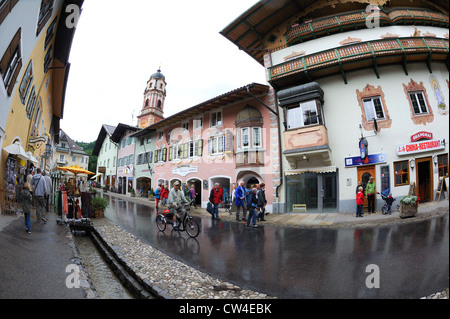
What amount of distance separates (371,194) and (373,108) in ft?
2.10

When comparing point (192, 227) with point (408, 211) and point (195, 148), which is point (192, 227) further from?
point (195, 148)

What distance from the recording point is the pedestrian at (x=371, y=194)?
1.51 metres

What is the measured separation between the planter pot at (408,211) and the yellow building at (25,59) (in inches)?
103

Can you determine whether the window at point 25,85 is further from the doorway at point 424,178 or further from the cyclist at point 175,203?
the doorway at point 424,178

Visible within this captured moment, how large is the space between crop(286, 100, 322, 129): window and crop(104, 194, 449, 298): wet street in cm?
102

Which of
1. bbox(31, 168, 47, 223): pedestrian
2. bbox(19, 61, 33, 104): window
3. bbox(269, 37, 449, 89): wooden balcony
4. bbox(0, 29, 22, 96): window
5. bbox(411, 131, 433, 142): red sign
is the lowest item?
bbox(31, 168, 47, 223): pedestrian

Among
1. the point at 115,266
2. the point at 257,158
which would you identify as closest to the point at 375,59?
the point at 115,266

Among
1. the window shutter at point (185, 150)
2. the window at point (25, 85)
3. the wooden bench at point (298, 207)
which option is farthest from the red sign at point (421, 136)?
the window shutter at point (185, 150)

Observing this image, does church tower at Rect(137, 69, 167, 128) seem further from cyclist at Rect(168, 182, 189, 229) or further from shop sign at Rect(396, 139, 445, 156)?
shop sign at Rect(396, 139, 445, 156)

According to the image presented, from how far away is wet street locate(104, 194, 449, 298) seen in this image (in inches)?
35.2

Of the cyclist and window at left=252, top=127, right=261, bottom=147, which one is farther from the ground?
window at left=252, top=127, right=261, bottom=147

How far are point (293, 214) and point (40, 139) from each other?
536 inches

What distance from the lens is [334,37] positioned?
2.08 m

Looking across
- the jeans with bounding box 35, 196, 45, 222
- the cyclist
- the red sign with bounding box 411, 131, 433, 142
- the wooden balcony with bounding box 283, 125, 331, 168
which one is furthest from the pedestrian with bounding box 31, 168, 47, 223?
the red sign with bounding box 411, 131, 433, 142
